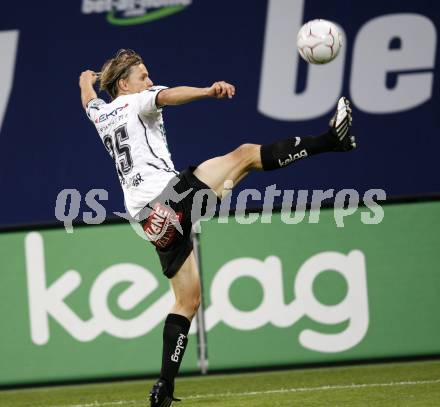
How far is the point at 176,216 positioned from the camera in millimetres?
4996

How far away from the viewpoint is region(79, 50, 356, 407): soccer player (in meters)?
4.89

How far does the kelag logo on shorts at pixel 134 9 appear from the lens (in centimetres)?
914

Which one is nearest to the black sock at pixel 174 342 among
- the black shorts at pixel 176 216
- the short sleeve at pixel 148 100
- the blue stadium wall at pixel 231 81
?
the black shorts at pixel 176 216

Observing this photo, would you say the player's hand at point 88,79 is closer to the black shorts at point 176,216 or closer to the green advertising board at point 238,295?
the black shorts at point 176,216

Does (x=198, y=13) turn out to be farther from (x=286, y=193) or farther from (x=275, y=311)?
(x=275, y=311)

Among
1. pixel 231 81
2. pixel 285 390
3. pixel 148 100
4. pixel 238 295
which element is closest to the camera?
pixel 148 100

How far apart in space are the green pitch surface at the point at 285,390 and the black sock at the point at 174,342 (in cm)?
61

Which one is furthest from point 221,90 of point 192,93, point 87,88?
point 87,88

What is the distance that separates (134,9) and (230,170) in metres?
4.62

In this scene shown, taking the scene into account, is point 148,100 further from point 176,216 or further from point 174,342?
point 174,342

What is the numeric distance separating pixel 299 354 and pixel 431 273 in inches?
41.2

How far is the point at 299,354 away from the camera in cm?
679

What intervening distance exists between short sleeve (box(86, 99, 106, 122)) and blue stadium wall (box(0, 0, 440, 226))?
348 cm

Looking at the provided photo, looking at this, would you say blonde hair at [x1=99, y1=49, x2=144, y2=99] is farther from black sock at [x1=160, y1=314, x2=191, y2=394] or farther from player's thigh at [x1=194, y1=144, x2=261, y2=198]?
black sock at [x1=160, y1=314, x2=191, y2=394]
